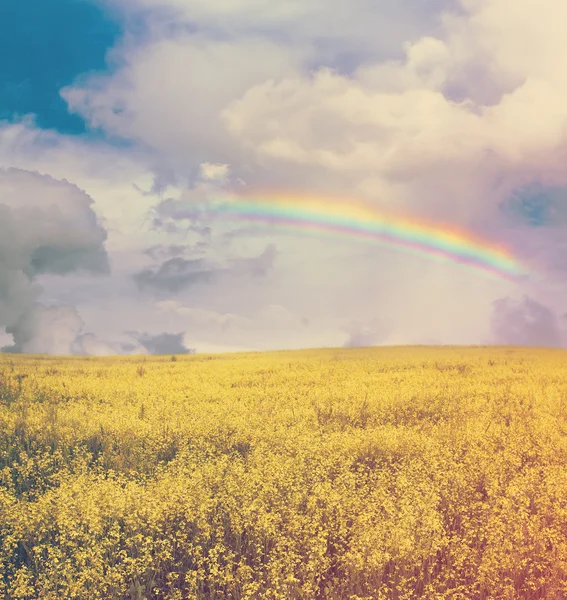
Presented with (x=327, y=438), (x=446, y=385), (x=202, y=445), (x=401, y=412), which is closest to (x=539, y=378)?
(x=446, y=385)

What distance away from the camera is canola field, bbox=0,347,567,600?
657 cm

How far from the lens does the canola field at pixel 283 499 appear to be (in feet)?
21.5

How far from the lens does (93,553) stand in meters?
6.56

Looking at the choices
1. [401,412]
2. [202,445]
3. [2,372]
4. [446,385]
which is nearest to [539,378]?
[446,385]

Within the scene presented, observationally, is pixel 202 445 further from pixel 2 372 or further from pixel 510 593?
pixel 2 372

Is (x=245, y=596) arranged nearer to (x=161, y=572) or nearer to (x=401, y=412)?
(x=161, y=572)

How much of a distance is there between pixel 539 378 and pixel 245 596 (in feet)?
62.4

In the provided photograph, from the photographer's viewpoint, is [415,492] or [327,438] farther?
[327,438]

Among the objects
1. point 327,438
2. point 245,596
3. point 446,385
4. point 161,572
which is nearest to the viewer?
point 245,596

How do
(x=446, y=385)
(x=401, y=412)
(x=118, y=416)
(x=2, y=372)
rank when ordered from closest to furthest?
(x=118, y=416) → (x=401, y=412) → (x=446, y=385) → (x=2, y=372)

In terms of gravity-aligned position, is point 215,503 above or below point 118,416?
below

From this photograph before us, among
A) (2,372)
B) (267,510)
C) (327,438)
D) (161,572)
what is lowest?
(161,572)

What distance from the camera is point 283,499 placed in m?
8.11

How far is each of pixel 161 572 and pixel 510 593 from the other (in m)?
4.06
